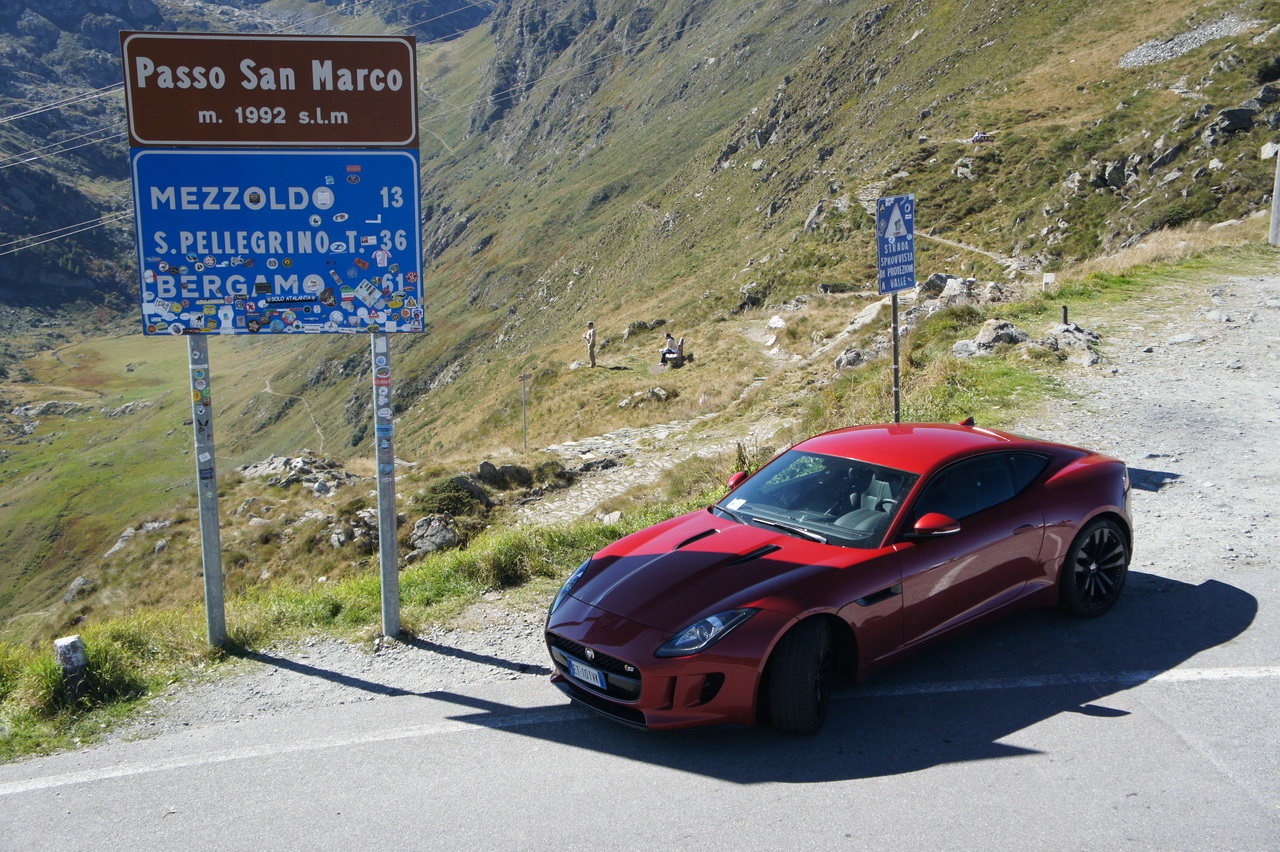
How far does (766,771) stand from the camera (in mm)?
4031

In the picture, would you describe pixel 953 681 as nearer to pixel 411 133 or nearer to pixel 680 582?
pixel 680 582

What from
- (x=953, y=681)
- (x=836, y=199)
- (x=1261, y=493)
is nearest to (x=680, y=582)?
(x=953, y=681)

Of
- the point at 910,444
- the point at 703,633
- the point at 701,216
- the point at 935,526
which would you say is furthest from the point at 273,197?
the point at 701,216

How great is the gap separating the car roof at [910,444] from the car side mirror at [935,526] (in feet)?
1.57

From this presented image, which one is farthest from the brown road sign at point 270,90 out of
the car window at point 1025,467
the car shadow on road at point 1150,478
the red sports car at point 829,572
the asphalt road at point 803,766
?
the car shadow on road at point 1150,478

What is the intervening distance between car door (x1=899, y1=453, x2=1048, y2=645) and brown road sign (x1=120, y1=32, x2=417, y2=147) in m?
4.09

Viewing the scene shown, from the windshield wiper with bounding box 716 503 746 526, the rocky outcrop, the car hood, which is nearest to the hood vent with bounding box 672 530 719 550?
the car hood

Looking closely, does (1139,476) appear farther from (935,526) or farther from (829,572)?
(829,572)

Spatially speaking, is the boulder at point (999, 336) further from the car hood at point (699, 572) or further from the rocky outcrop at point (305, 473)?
the rocky outcrop at point (305, 473)

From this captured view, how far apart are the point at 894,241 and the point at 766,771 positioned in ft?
20.4

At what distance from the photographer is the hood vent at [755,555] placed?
4.70 metres

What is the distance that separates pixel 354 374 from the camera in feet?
329

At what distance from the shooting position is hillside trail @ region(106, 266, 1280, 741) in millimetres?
5391

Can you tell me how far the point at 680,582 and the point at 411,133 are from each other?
3.58 meters
